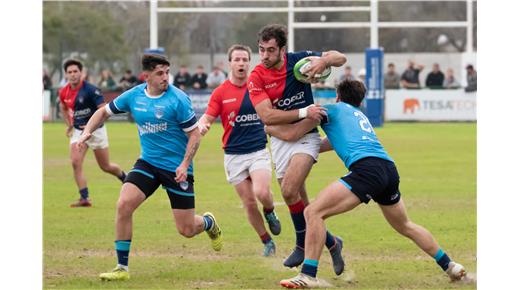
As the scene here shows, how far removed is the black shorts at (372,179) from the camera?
30.0 feet

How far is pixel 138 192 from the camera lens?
10.1m

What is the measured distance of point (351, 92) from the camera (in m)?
9.58

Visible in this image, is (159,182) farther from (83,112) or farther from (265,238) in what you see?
(83,112)

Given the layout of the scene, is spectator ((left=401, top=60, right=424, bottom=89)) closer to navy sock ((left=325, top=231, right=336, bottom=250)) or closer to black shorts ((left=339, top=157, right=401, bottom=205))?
navy sock ((left=325, top=231, right=336, bottom=250))

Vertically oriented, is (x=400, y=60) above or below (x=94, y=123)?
above

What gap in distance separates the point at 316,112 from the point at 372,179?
78 centimetres

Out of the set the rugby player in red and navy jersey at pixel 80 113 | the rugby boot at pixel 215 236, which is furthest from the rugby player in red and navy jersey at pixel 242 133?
the rugby player in red and navy jersey at pixel 80 113

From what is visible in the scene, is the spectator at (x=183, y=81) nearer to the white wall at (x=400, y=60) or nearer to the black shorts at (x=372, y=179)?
the white wall at (x=400, y=60)

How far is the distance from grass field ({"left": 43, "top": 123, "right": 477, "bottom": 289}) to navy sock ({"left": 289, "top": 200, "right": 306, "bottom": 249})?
314mm

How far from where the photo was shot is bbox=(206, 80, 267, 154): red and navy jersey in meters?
11.7

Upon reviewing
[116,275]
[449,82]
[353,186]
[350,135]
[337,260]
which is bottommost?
[116,275]

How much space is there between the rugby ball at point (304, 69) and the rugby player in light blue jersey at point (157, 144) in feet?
3.60

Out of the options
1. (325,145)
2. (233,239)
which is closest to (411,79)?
(233,239)

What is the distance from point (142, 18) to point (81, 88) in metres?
37.3
